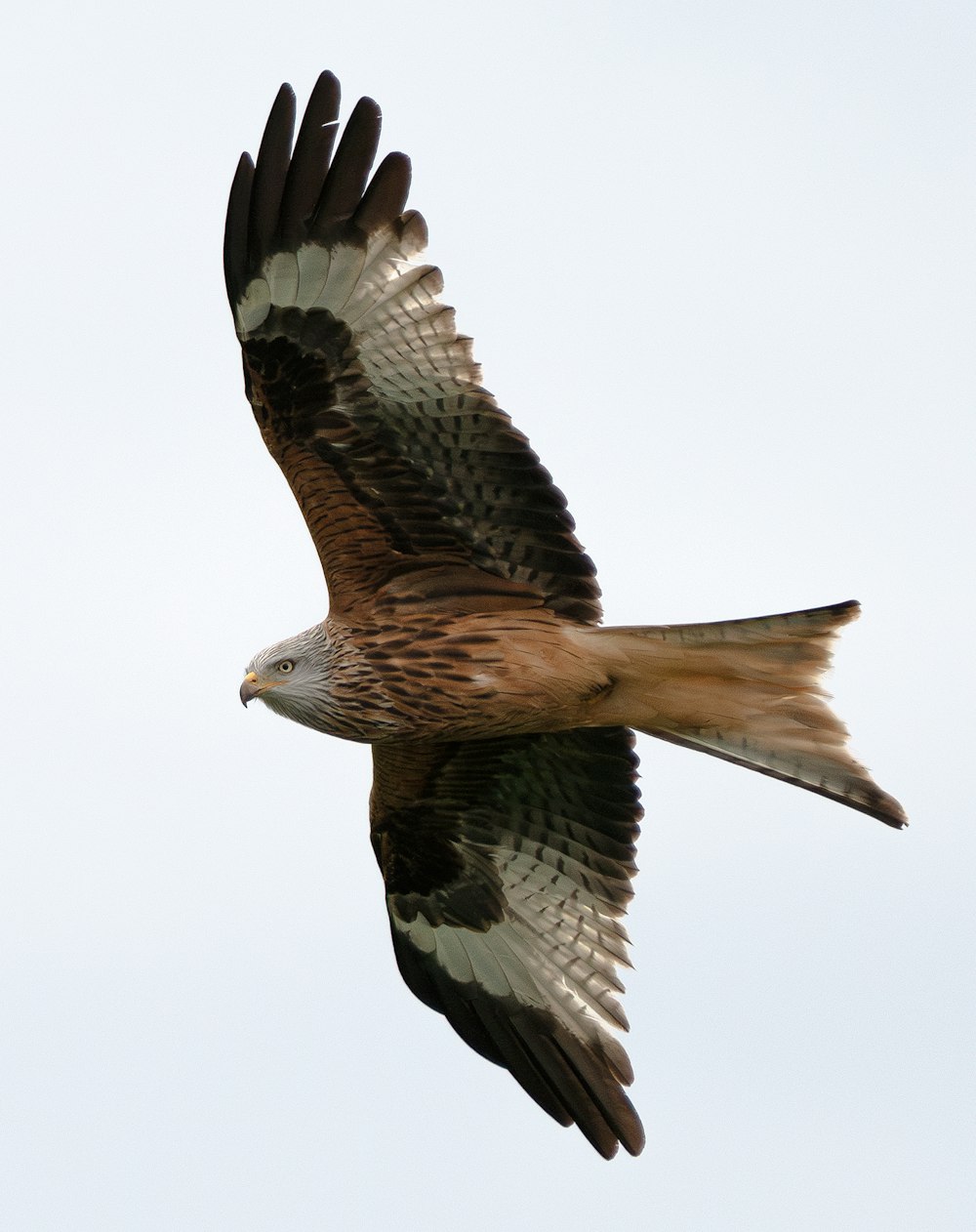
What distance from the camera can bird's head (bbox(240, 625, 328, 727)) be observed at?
9.34 m

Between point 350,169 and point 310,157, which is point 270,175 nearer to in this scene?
point 310,157

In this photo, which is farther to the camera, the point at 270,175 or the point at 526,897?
the point at 526,897

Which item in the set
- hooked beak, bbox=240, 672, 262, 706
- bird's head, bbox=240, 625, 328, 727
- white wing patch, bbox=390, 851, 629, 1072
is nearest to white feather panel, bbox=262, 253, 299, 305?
bird's head, bbox=240, 625, 328, 727

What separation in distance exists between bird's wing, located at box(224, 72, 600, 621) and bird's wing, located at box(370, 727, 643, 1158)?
4.36ft

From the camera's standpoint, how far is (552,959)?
1064cm

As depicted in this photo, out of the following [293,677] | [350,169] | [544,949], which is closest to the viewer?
[350,169]

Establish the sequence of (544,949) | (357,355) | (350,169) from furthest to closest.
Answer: (544,949)
(357,355)
(350,169)

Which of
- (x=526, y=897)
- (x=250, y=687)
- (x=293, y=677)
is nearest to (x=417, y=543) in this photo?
(x=293, y=677)

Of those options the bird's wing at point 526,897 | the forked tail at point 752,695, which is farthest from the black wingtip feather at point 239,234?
the bird's wing at point 526,897

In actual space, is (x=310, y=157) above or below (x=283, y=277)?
above

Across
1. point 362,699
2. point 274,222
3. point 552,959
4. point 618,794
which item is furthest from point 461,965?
point 274,222

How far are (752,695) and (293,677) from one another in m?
1.95

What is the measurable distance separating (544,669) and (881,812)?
1.52 metres

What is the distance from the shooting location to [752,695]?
31.0 feet
